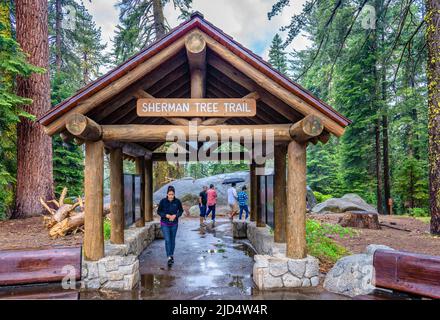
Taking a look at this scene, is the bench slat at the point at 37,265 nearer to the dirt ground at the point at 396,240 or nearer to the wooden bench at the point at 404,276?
the wooden bench at the point at 404,276

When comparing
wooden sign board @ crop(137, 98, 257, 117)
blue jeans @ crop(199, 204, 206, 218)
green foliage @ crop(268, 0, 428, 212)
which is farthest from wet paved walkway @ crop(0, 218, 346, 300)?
green foliage @ crop(268, 0, 428, 212)

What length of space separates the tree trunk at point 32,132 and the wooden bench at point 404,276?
11.0m

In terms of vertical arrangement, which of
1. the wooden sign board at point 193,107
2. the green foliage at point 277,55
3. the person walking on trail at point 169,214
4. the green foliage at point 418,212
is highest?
the green foliage at point 277,55

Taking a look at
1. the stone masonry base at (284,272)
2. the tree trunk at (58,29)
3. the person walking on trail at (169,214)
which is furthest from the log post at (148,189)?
the tree trunk at (58,29)

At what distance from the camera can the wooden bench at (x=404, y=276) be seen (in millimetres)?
4387

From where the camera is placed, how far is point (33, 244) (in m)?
8.27

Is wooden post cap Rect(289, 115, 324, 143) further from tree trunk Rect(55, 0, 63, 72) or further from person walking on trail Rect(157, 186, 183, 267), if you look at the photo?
tree trunk Rect(55, 0, 63, 72)

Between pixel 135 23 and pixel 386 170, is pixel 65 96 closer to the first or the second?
pixel 135 23

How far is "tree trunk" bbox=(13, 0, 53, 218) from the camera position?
10.9 m

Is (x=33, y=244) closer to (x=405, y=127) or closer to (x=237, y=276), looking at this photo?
(x=237, y=276)

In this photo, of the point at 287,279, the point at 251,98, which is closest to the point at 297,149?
the point at 251,98

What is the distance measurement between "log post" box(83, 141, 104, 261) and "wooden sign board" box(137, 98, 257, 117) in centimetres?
122
